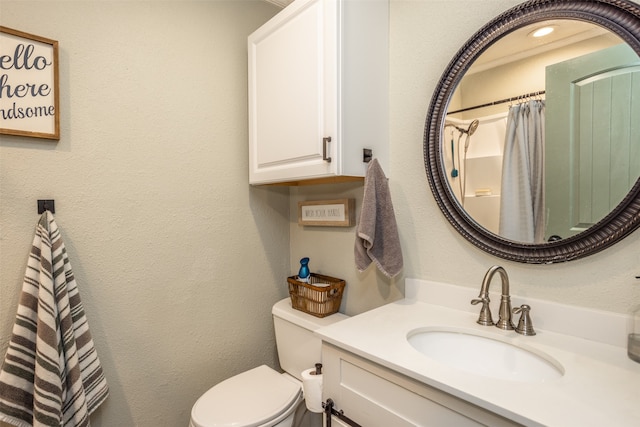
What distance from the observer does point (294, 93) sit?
1.31 metres

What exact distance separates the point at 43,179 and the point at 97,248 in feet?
0.96

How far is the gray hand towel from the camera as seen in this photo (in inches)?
46.9

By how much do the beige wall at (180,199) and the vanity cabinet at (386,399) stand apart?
495 millimetres

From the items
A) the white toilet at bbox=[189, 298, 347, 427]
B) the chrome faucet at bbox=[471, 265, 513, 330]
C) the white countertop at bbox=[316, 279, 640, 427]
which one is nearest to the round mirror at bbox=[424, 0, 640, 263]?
the chrome faucet at bbox=[471, 265, 513, 330]

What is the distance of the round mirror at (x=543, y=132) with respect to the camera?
840 millimetres

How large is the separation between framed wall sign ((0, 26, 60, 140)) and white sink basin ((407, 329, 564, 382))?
54.6 inches

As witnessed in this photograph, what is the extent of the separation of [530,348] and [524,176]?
49 cm

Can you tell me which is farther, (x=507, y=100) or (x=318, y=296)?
(x=318, y=296)

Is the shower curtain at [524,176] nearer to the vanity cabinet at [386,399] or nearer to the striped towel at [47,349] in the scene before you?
the vanity cabinet at [386,399]

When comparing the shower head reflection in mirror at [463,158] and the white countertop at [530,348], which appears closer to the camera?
the white countertop at [530,348]

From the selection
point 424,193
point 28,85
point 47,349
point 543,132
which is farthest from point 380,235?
point 28,85

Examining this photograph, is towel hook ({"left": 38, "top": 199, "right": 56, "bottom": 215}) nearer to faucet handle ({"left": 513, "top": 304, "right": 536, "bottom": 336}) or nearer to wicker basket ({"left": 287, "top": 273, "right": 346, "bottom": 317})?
wicker basket ({"left": 287, "top": 273, "right": 346, "bottom": 317})

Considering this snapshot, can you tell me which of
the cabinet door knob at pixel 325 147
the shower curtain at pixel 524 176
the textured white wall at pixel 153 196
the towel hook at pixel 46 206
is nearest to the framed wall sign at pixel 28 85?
the textured white wall at pixel 153 196

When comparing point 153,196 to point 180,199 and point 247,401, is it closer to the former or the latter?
point 180,199
